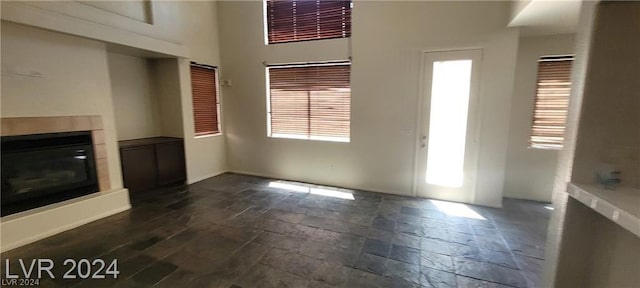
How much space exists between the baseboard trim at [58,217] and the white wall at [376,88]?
7.69 ft

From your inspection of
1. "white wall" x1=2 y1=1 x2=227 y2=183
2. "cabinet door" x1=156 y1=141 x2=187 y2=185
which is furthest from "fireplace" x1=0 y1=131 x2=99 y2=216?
"cabinet door" x1=156 y1=141 x2=187 y2=185

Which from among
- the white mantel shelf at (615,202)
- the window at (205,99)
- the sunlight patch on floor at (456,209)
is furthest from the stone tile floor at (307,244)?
the window at (205,99)

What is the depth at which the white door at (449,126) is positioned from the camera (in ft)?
12.4

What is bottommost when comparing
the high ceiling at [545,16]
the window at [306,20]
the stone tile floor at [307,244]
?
the stone tile floor at [307,244]

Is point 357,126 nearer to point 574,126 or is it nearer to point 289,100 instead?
point 289,100

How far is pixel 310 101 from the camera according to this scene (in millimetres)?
4828

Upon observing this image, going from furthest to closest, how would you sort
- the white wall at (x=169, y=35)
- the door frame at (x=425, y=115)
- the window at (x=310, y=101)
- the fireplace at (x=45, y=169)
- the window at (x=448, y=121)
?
the window at (x=310, y=101) < the window at (x=448, y=121) < the door frame at (x=425, y=115) < the white wall at (x=169, y=35) < the fireplace at (x=45, y=169)

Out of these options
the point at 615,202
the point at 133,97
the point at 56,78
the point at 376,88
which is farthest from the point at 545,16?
the point at 133,97

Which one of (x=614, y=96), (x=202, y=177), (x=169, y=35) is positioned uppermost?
(x=169, y=35)

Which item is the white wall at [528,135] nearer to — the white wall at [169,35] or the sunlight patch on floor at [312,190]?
the sunlight patch on floor at [312,190]

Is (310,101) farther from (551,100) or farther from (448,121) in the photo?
(551,100)

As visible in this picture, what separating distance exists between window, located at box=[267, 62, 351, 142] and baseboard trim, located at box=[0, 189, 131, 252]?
2.66 metres

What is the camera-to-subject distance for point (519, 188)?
425 cm

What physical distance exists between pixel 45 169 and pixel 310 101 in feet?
12.0
